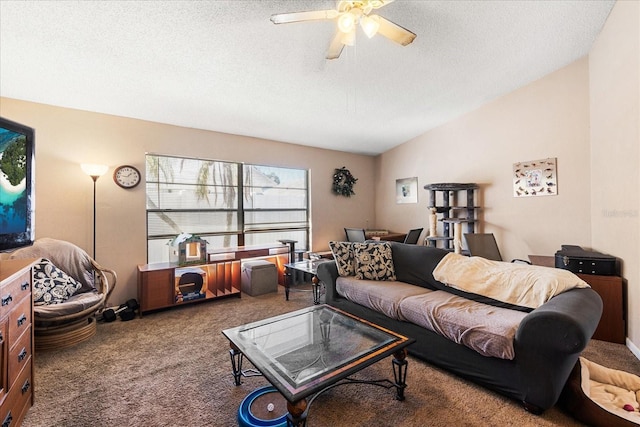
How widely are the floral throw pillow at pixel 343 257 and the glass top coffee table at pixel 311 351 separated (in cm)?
80

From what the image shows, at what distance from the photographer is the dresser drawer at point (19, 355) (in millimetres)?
1416

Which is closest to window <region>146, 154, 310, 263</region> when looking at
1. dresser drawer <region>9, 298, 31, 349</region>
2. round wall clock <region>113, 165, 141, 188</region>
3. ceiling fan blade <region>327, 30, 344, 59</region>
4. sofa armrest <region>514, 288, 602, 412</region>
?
round wall clock <region>113, 165, 141, 188</region>

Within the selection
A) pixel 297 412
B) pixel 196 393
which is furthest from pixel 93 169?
pixel 297 412

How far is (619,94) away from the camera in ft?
8.07

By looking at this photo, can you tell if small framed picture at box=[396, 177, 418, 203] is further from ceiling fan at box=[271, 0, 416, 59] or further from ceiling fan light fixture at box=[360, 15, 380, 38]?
ceiling fan light fixture at box=[360, 15, 380, 38]

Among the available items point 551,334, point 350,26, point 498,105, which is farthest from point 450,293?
point 498,105

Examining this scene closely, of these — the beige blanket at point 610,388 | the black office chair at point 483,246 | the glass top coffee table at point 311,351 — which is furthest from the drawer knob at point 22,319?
the black office chair at point 483,246

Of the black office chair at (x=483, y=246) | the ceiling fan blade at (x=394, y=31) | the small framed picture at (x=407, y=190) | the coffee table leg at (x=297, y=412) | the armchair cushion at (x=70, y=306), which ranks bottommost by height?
the coffee table leg at (x=297, y=412)

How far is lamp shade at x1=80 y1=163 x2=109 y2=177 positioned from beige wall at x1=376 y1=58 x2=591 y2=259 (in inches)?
188

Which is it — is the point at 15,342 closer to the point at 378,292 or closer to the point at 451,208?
the point at 378,292

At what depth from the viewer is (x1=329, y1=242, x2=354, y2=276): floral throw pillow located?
3.07 metres

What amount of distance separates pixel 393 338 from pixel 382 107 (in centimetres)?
308

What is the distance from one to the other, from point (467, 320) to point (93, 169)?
12.8ft

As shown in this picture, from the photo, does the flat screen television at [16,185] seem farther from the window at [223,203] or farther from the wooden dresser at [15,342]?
the window at [223,203]
